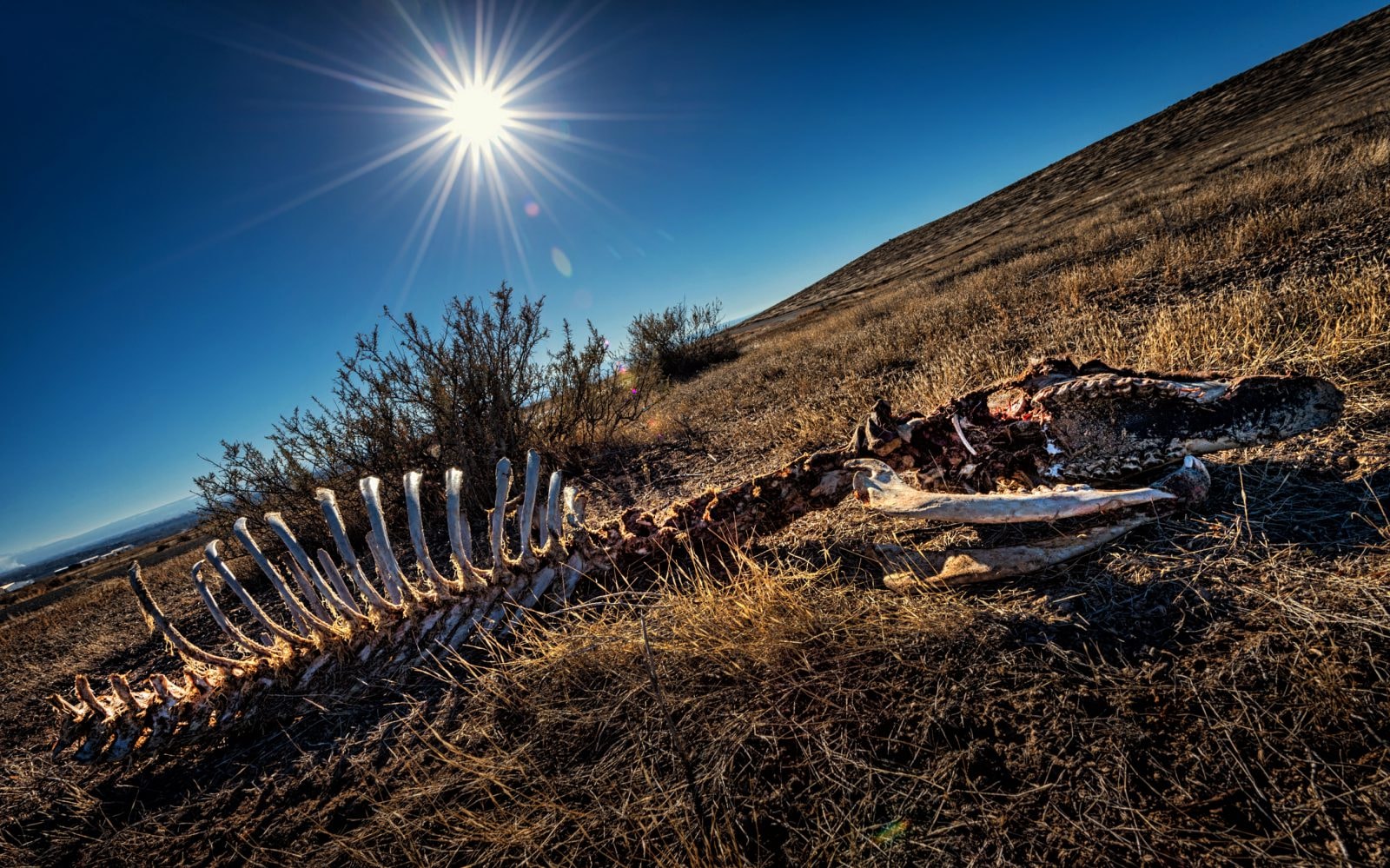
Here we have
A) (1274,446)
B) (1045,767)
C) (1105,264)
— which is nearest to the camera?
(1045,767)

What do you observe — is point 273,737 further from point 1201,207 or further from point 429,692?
point 1201,207

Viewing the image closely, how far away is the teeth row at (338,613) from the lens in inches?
81.2

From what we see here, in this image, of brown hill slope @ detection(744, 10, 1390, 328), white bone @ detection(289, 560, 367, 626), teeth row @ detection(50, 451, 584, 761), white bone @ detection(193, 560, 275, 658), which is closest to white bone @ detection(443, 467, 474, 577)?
teeth row @ detection(50, 451, 584, 761)

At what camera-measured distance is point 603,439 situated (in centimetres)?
676

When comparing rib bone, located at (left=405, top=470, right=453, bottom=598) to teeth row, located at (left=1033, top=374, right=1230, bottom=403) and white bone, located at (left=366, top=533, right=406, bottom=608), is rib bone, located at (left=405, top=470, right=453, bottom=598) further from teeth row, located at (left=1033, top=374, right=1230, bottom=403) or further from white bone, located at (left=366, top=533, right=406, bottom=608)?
teeth row, located at (left=1033, top=374, right=1230, bottom=403)

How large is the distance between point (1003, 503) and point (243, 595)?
127 inches

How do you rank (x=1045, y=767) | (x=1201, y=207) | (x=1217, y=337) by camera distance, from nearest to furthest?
1. (x=1045, y=767)
2. (x=1217, y=337)
3. (x=1201, y=207)

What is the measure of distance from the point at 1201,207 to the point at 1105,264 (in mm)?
2151

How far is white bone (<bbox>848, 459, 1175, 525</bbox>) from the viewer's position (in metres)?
1.62

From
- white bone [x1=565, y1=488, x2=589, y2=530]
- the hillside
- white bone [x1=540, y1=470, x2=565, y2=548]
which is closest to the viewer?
the hillside

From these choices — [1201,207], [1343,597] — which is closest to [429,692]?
[1343,597]

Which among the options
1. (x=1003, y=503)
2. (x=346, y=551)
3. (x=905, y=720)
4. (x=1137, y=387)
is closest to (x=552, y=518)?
(x=346, y=551)

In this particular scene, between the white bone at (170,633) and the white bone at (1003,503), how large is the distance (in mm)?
2833

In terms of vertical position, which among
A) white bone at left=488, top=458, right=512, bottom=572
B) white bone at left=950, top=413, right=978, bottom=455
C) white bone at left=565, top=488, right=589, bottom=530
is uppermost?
white bone at left=488, top=458, right=512, bottom=572
